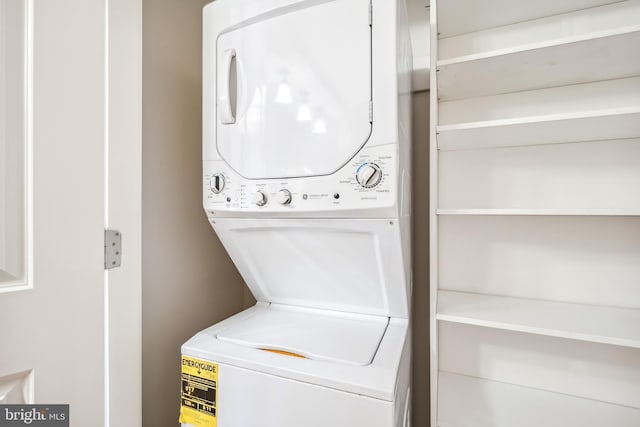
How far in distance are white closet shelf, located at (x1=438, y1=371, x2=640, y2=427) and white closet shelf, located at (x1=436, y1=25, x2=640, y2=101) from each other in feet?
4.00

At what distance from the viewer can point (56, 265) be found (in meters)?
0.86

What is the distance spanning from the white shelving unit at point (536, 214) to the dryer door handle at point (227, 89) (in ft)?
2.40

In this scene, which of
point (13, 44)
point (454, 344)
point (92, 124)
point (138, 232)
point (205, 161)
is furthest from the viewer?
point (454, 344)

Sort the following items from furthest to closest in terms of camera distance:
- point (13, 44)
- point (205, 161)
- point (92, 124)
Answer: point (205, 161) < point (92, 124) < point (13, 44)

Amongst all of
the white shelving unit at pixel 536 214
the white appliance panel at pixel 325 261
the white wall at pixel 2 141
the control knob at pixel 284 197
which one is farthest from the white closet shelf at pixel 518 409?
the white wall at pixel 2 141

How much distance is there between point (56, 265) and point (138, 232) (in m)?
0.28

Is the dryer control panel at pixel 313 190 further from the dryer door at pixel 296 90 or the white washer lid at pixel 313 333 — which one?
the white washer lid at pixel 313 333

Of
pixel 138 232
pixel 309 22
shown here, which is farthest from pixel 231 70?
pixel 138 232

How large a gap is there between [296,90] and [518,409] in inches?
54.6

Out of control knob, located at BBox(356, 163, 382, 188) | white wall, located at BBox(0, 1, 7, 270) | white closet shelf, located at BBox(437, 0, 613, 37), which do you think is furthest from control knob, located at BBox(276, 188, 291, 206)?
white closet shelf, located at BBox(437, 0, 613, 37)

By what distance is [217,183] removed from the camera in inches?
47.0

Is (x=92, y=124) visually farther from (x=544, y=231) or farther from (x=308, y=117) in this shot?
(x=544, y=231)

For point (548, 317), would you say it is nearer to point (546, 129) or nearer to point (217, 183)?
point (546, 129)

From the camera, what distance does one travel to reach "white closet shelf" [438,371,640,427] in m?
1.10
